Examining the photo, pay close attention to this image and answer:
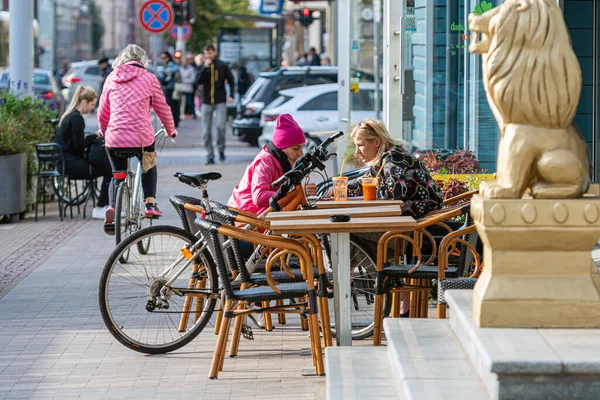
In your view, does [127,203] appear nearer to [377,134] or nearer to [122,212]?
[122,212]

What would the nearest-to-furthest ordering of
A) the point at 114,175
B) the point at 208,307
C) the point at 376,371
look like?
the point at 376,371, the point at 208,307, the point at 114,175

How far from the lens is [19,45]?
650 inches

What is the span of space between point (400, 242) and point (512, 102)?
233 centimetres

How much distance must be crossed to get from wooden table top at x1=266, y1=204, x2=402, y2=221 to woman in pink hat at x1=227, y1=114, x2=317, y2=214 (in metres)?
0.67

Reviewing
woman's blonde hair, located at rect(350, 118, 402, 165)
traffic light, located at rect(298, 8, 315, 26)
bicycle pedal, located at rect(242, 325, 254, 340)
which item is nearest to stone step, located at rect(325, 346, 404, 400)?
bicycle pedal, located at rect(242, 325, 254, 340)

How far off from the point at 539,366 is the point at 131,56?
23.8ft

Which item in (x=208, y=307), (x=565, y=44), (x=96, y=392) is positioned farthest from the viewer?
(x=208, y=307)

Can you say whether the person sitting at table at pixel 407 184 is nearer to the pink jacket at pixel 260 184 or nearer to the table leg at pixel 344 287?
the pink jacket at pixel 260 184

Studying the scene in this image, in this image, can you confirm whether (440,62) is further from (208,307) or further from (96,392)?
(96,392)

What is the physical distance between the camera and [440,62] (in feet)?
40.6

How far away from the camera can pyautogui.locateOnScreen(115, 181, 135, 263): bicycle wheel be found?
10500 millimetres

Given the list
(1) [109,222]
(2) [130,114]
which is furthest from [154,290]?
(2) [130,114]

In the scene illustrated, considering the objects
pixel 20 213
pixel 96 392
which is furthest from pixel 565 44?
pixel 20 213

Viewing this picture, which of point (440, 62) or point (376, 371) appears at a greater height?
point (440, 62)
